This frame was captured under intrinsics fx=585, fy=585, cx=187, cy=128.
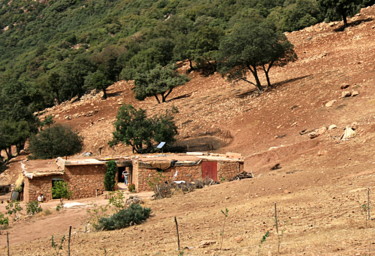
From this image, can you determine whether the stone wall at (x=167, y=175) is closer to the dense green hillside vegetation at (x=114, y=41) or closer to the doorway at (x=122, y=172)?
the doorway at (x=122, y=172)

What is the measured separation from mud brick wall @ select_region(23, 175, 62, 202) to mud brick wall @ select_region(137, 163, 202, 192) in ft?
11.1

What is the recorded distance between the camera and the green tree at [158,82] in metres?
45.0

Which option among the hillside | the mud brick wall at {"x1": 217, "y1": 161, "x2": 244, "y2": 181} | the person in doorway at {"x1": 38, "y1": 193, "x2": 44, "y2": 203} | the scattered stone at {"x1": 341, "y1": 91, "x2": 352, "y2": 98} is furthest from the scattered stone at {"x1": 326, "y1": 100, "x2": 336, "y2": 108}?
the person in doorway at {"x1": 38, "y1": 193, "x2": 44, "y2": 203}

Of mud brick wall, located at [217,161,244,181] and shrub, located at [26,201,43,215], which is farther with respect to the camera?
mud brick wall, located at [217,161,244,181]

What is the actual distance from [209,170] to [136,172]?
2960 mm

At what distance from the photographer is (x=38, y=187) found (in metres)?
24.0

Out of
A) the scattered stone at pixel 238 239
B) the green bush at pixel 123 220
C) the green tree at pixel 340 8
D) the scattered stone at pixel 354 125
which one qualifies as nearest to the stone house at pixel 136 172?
the scattered stone at pixel 354 125

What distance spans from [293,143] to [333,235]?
1387cm

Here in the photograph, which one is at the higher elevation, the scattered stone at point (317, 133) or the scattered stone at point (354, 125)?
the scattered stone at point (354, 125)

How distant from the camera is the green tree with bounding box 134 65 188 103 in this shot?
4500 cm

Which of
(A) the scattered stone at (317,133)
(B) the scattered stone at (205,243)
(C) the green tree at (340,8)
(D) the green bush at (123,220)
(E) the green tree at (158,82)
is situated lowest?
(D) the green bush at (123,220)

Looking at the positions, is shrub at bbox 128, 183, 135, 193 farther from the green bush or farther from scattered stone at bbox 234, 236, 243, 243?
scattered stone at bbox 234, 236, 243, 243

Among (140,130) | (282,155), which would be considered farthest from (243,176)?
(140,130)

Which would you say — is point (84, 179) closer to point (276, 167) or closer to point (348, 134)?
point (276, 167)
